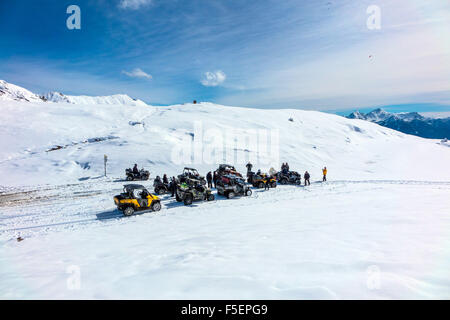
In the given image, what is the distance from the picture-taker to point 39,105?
46.7 metres

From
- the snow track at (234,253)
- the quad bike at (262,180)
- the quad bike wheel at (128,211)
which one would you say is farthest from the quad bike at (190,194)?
the quad bike at (262,180)

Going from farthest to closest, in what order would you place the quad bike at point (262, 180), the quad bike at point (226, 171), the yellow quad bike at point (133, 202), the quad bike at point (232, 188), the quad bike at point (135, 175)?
the quad bike at point (135, 175), the quad bike at point (226, 171), the quad bike at point (262, 180), the quad bike at point (232, 188), the yellow quad bike at point (133, 202)

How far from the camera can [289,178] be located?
69.7ft

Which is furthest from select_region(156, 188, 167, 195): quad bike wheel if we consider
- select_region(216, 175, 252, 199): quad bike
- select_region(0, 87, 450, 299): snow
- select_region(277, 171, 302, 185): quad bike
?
select_region(277, 171, 302, 185): quad bike

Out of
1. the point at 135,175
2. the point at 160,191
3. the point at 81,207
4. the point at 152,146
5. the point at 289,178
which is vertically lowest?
the point at 81,207

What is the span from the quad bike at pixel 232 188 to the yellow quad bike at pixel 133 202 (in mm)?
5127

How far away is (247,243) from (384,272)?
11.2 ft

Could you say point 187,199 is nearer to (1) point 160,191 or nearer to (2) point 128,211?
(2) point 128,211

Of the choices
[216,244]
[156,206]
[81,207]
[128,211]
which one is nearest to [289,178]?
[156,206]

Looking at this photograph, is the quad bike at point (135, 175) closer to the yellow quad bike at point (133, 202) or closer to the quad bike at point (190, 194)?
the quad bike at point (190, 194)

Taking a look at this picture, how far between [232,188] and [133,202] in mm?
6936

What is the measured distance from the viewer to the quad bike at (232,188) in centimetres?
1588
